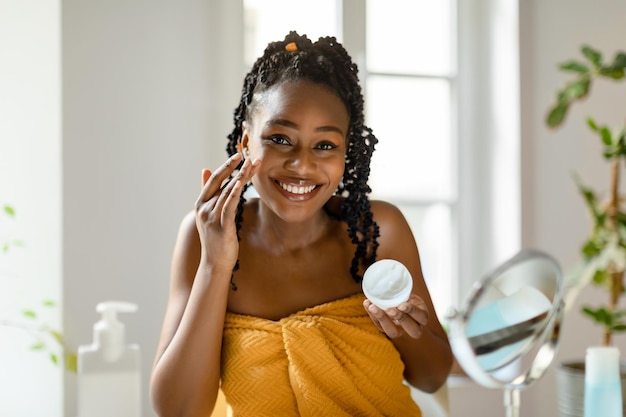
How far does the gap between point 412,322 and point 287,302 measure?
278 mm

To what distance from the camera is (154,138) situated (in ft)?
5.27

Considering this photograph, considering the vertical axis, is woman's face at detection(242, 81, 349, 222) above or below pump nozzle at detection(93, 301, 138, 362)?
above

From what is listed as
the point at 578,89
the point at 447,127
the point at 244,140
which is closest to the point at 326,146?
the point at 244,140

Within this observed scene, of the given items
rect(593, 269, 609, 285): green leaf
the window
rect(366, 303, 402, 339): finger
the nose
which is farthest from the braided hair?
the window

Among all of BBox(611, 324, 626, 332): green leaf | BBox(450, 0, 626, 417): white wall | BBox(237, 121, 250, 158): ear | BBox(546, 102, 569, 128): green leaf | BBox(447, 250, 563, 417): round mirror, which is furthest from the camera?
BBox(450, 0, 626, 417): white wall

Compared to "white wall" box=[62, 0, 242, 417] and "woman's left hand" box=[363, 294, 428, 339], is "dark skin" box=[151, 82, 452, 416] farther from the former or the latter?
"white wall" box=[62, 0, 242, 417]

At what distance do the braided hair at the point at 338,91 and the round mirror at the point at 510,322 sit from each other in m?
0.48

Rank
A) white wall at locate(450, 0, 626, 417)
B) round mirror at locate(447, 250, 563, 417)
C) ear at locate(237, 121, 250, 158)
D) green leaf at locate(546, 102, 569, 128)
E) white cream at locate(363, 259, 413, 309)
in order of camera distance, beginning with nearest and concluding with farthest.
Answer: round mirror at locate(447, 250, 563, 417) → white cream at locate(363, 259, 413, 309) → ear at locate(237, 121, 250, 158) → green leaf at locate(546, 102, 569, 128) → white wall at locate(450, 0, 626, 417)

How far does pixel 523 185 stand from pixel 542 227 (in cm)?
12

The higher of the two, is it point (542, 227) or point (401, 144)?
point (401, 144)

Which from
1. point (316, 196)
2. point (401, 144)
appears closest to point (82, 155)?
point (316, 196)

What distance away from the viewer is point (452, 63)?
2.11 metres

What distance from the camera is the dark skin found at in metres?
1.13

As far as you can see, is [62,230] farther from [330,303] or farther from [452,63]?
[452,63]
